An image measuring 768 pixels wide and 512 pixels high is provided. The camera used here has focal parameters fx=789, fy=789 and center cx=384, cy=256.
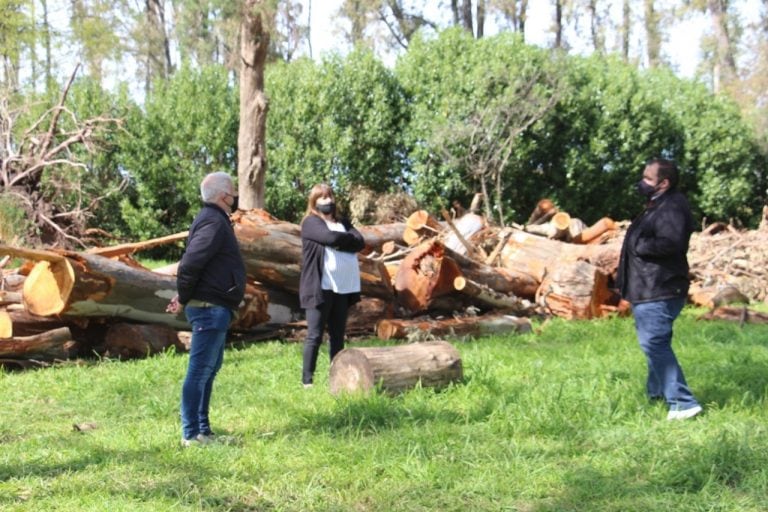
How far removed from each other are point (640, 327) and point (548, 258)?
644 cm

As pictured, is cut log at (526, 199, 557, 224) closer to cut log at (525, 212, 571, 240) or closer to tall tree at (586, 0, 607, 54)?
cut log at (525, 212, 571, 240)

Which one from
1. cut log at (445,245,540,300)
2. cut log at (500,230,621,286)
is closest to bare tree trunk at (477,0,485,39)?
cut log at (500,230,621,286)

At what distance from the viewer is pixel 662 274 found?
5.37 m

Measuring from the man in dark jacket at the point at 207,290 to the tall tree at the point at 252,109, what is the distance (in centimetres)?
789

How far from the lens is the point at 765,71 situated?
86.4 feet

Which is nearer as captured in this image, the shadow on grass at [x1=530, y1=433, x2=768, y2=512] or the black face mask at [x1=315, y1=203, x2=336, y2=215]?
the shadow on grass at [x1=530, y1=433, x2=768, y2=512]

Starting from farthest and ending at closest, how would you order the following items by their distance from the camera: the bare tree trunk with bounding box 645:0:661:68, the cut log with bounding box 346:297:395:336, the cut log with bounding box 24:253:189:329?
1. the bare tree trunk with bounding box 645:0:661:68
2. the cut log with bounding box 346:297:395:336
3. the cut log with bounding box 24:253:189:329

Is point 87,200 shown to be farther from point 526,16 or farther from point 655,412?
point 526,16

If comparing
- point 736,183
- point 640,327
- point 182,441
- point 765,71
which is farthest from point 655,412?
point 765,71

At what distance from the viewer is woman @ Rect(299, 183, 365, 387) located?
263 inches

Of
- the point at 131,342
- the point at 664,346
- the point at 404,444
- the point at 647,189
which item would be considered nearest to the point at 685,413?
the point at 664,346

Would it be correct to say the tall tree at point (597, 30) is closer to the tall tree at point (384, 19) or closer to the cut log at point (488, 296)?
the tall tree at point (384, 19)

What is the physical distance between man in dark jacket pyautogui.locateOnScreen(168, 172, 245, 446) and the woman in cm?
158

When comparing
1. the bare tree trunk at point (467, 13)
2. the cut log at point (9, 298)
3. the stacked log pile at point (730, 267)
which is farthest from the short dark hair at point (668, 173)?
the bare tree trunk at point (467, 13)
